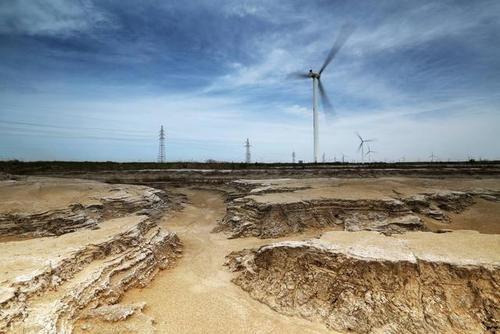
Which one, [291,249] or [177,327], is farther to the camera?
[291,249]

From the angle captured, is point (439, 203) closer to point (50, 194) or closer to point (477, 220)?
point (477, 220)

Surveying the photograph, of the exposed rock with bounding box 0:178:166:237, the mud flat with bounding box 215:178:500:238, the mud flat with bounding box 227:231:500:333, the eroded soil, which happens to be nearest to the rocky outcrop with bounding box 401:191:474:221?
the mud flat with bounding box 215:178:500:238

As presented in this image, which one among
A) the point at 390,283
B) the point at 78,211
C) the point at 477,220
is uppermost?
the point at 78,211

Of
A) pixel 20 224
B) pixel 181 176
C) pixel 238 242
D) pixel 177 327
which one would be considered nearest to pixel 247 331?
pixel 177 327

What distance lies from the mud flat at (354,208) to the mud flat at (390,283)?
473cm

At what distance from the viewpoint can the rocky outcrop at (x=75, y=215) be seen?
14.3 meters

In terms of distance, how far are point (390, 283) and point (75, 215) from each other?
44.1 feet

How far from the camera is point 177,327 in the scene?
8.59 meters

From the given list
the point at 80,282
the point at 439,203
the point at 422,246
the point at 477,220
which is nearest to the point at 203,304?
the point at 80,282

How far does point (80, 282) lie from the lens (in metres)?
8.54

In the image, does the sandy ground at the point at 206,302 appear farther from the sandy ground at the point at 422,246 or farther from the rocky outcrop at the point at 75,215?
the rocky outcrop at the point at 75,215

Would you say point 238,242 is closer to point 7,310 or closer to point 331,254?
point 331,254

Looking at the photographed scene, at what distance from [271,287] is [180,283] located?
317cm

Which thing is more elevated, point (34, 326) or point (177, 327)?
point (34, 326)
